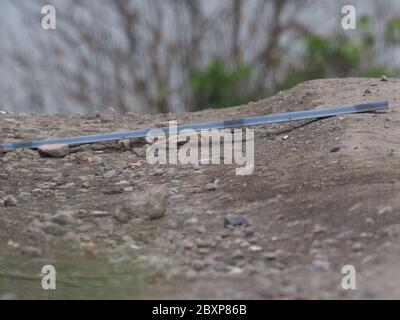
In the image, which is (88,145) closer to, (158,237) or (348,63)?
(158,237)

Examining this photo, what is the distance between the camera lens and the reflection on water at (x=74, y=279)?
438cm

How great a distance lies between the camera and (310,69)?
431 inches

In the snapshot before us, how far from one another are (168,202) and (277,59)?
5572mm

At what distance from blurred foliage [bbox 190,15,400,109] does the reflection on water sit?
5.72m

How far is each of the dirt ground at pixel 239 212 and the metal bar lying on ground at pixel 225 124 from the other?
58 mm

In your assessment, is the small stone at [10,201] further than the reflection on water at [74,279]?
Yes

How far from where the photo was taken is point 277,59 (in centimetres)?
1090

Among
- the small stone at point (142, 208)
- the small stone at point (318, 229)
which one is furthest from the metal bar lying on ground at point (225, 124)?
the small stone at point (318, 229)
